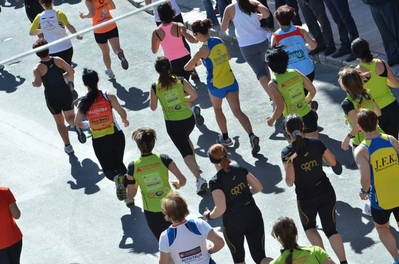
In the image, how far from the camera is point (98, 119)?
11.1 m

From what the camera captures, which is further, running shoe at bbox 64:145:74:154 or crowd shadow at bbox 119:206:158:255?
running shoe at bbox 64:145:74:154

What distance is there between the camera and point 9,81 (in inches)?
659

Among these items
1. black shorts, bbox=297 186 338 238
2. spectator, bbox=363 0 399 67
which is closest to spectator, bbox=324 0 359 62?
spectator, bbox=363 0 399 67

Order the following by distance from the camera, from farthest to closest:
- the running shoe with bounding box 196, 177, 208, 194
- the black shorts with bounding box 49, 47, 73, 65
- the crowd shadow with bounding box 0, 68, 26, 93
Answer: the crowd shadow with bounding box 0, 68, 26, 93
the black shorts with bounding box 49, 47, 73, 65
the running shoe with bounding box 196, 177, 208, 194

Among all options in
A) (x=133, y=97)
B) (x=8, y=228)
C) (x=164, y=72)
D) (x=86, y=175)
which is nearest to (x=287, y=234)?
(x=8, y=228)

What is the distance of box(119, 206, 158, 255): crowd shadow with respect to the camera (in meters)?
10.3

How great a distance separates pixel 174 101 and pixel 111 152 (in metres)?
1.07

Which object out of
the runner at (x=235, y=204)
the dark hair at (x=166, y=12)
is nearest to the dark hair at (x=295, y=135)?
the runner at (x=235, y=204)

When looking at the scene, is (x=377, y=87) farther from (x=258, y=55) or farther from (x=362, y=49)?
(x=258, y=55)

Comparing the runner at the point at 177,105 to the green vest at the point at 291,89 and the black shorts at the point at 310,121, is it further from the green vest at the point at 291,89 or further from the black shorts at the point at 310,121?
the black shorts at the point at 310,121

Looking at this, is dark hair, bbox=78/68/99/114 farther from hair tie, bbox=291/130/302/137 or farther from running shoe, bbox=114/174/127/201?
hair tie, bbox=291/130/302/137

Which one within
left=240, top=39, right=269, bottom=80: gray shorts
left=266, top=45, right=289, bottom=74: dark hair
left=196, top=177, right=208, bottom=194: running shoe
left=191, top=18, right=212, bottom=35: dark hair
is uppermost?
left=266, top=45, right=289, bottom=74: dark hair

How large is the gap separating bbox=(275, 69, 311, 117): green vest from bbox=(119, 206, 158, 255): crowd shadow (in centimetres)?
224

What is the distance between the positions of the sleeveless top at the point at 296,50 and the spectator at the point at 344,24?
2.43 m
